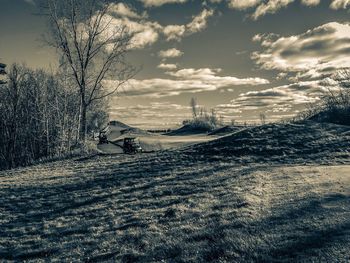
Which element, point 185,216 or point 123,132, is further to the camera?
point 123,132

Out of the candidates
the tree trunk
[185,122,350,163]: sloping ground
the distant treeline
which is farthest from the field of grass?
the distant treeline

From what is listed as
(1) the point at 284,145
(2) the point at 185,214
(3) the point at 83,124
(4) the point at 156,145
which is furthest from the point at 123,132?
(2) the point at 185,214

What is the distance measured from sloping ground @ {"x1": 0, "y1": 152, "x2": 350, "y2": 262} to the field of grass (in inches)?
0.8

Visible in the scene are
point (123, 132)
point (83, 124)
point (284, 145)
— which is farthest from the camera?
point (123, 132)

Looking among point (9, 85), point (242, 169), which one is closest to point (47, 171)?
point (242, 169)

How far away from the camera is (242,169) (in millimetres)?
11258

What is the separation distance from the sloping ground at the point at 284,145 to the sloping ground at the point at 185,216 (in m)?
1.96

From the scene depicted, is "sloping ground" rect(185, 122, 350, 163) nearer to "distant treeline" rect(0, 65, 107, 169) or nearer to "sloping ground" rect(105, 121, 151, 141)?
"distant treeline" rect(0, 65, 107, 169)

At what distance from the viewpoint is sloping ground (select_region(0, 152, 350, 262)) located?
5.72 metres

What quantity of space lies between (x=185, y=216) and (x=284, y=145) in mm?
8316

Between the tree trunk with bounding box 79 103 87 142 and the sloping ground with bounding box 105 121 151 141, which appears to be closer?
the tree trunk with bounding box 79 103 87 142

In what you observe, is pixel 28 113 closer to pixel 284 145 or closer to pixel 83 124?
pixel 83 124

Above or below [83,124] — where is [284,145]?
below

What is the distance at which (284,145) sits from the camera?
14344 millimetres
